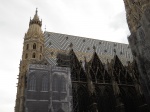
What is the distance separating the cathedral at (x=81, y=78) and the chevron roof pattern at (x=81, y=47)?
0.16 m

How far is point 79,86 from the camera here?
27719 millimetres

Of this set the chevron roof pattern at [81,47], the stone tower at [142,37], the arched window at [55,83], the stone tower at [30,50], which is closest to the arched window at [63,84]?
the arched window at [55,83]

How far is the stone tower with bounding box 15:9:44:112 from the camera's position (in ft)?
98.2

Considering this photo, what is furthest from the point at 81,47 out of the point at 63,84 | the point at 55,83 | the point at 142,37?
the point at 55,83

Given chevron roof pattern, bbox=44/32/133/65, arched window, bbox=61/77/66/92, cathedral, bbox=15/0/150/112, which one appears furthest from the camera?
chevron roof pattern, bbox=44/32/133/65

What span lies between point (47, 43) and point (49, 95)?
13.1m

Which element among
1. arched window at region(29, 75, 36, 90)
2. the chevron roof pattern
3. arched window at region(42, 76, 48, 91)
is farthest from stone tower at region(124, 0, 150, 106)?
arched window at region(29, 75, 36, 90)

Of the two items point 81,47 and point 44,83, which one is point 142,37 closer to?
point 81,47

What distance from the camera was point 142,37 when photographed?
27.8m

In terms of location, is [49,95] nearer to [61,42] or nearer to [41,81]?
[41,81]

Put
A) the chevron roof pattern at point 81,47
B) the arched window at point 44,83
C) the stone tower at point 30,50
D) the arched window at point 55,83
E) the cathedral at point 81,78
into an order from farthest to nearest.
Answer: the chevron roof pattern at point 81,47
the stone tower at point 30,50
the arched window at point 55,83
the arched window at point 44,83
the cathedral at point 81,78

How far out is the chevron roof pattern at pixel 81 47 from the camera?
34281 mm

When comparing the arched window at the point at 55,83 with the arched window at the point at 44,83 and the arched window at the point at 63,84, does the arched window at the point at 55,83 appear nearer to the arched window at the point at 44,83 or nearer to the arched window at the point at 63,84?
the arched window at the point at 63,84

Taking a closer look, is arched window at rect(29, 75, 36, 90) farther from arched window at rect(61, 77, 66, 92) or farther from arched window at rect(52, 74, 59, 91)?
arched window at rect(61, 77, 66, 92)
